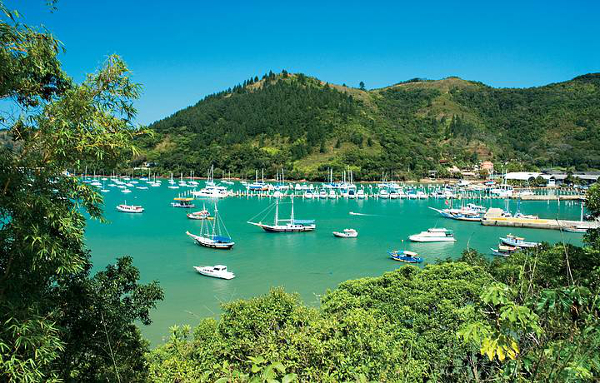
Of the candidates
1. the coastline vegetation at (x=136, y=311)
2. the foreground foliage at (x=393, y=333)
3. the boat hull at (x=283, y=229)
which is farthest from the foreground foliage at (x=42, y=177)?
the boat hull at (x=283, y=229)

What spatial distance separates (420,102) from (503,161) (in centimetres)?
5746

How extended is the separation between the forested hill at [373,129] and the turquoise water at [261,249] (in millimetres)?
43357

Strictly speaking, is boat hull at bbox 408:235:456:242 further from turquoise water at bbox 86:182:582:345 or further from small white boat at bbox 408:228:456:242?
turquoise water at bbox 86:182:582:345

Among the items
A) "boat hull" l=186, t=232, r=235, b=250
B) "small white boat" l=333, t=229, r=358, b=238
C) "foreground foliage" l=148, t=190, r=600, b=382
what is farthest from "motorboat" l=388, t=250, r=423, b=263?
"foreground foliage" l=148, t=190, r=600, b=382

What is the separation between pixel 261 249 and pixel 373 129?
311 feet

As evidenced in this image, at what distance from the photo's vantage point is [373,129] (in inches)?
4695

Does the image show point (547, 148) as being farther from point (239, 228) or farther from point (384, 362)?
point (384, 362)

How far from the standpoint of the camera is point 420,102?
16088cm

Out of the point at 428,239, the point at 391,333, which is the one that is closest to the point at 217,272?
the point at 391,333

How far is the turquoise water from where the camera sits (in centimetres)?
2056

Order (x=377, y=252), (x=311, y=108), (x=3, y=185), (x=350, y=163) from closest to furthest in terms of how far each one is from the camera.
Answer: (x=3, y=185), (x=377, y=252), (x=350, y=163), (x=311, y=108)

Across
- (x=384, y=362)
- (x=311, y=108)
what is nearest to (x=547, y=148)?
(x=311, y=108)

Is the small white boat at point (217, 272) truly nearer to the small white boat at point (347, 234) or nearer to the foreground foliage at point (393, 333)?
the foreground foliage at point (393, 333)

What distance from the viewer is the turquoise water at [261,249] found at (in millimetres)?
20562
